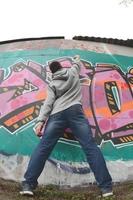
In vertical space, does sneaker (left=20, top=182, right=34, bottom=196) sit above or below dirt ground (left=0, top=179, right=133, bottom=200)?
above

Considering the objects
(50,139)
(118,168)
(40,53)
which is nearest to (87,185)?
(118,168)

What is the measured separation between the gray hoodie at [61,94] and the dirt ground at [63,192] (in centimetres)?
109

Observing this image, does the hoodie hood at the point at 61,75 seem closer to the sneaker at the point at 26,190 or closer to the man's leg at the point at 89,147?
the man's leg at the point at 89,147

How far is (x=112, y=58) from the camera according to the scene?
29.7 ft

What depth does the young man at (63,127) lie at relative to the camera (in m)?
6.91

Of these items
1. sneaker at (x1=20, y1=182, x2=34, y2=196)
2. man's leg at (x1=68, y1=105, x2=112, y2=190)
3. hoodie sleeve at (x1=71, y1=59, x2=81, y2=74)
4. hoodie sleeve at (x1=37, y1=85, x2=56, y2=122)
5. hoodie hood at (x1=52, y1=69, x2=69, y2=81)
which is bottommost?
sneaker at (x1=20, y1=182, x2=34, y2=196)

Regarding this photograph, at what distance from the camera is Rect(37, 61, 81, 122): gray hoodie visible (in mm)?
7316

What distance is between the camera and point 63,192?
7.40 meters

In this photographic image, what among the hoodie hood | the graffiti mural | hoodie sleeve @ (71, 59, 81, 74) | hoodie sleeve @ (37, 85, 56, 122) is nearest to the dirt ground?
the graffiti mural

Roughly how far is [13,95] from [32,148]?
3.66ft

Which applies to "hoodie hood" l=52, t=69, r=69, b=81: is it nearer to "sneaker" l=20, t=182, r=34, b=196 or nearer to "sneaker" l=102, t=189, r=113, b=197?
"sneaker" l=20, t=182, r=34, b=196

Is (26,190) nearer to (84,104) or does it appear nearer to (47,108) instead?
(47,108)

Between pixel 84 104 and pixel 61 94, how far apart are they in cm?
107

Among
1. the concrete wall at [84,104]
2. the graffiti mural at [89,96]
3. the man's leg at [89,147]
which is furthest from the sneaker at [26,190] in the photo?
the graffiti mural at [89,96]
